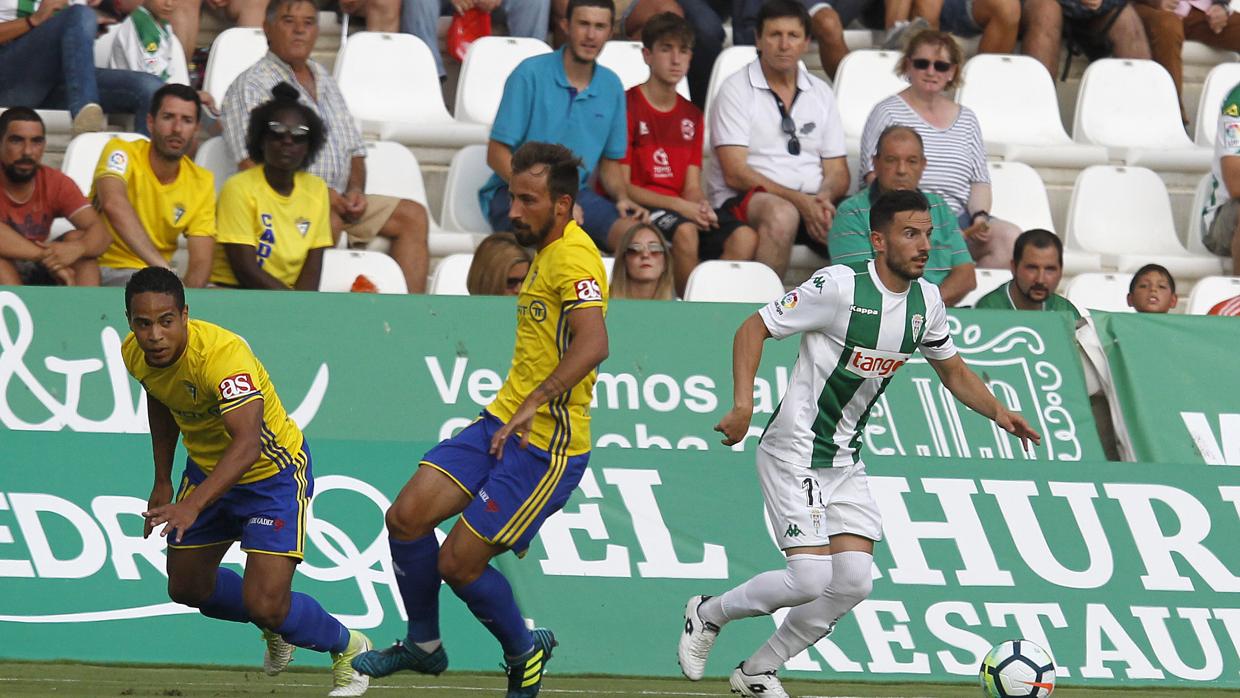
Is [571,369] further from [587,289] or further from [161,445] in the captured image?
[161,445]

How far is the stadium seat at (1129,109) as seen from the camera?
12.6 meters

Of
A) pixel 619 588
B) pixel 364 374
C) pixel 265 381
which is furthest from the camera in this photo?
pixel 364 374

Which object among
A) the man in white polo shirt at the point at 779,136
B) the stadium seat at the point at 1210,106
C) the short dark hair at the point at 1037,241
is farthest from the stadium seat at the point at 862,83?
the stadium seat at the point at 1210,106

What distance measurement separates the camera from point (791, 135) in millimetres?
11047

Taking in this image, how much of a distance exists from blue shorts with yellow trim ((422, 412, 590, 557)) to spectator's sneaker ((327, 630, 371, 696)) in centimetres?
88

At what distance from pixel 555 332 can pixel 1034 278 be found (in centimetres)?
455

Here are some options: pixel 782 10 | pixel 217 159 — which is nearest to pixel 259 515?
pixel 217 159

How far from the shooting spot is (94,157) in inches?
407

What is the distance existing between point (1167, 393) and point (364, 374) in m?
4.55

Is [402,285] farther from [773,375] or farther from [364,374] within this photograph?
[773,375]

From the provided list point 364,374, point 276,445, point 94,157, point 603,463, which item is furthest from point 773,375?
point 94,157

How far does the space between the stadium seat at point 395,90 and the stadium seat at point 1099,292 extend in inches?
160

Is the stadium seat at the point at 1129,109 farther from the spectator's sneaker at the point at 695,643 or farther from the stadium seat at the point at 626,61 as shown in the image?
the spectator's sneaker at the point at 695,643

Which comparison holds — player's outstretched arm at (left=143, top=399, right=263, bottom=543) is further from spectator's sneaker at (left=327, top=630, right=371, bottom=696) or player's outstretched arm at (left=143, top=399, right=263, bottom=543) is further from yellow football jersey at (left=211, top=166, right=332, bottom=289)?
yellow football jersey at (left=211, top=166, right=332, bottom=289)
